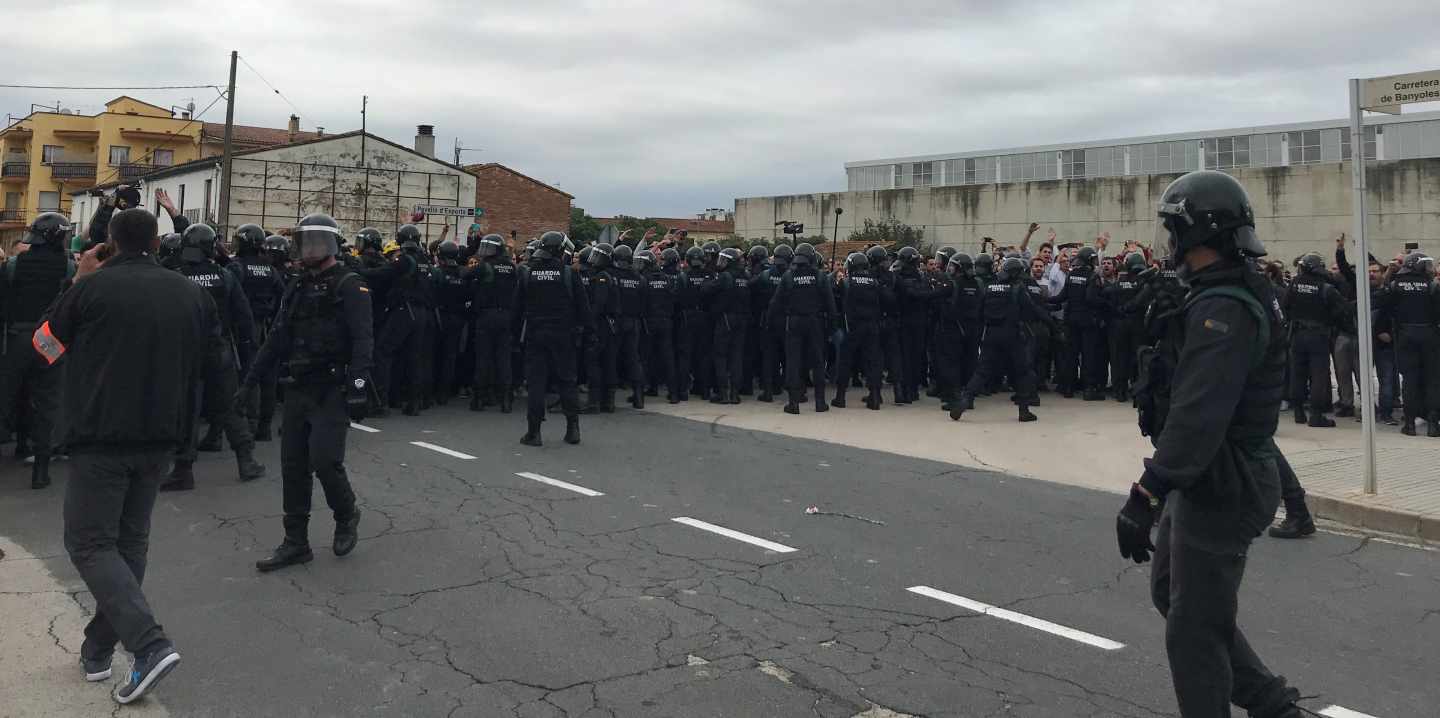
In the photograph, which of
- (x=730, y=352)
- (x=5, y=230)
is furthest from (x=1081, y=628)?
(x=5, y=230)

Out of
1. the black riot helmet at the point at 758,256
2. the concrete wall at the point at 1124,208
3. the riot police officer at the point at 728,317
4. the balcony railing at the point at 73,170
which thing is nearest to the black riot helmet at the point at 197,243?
the riot police officer at the point at 728,317

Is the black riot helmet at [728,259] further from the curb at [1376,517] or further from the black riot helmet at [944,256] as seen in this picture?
the curb at [1376,517]

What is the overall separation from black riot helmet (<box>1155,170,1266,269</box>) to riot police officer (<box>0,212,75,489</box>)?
8.57 metres

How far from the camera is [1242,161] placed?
50875 mm

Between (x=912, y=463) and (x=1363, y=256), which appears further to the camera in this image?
(x=912, y=463)

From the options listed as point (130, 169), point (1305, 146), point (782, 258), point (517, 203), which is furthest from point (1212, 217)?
point (130, 169)

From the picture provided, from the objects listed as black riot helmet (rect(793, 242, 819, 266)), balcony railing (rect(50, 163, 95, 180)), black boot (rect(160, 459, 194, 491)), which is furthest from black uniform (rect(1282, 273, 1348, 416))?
balcony railing (rect(50, 163, 95, 180))

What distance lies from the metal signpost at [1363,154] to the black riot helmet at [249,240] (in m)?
9.98

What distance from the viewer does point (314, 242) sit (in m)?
6.14

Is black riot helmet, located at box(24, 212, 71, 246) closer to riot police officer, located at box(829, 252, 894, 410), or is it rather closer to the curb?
riot police officer, located at box(829, 252, 894, 410)

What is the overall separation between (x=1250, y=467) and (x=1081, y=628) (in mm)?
2050

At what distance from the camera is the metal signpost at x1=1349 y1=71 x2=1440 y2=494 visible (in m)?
7.82

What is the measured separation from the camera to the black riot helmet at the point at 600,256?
12758mm

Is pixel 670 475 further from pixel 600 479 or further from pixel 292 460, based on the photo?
pixel 292 460
